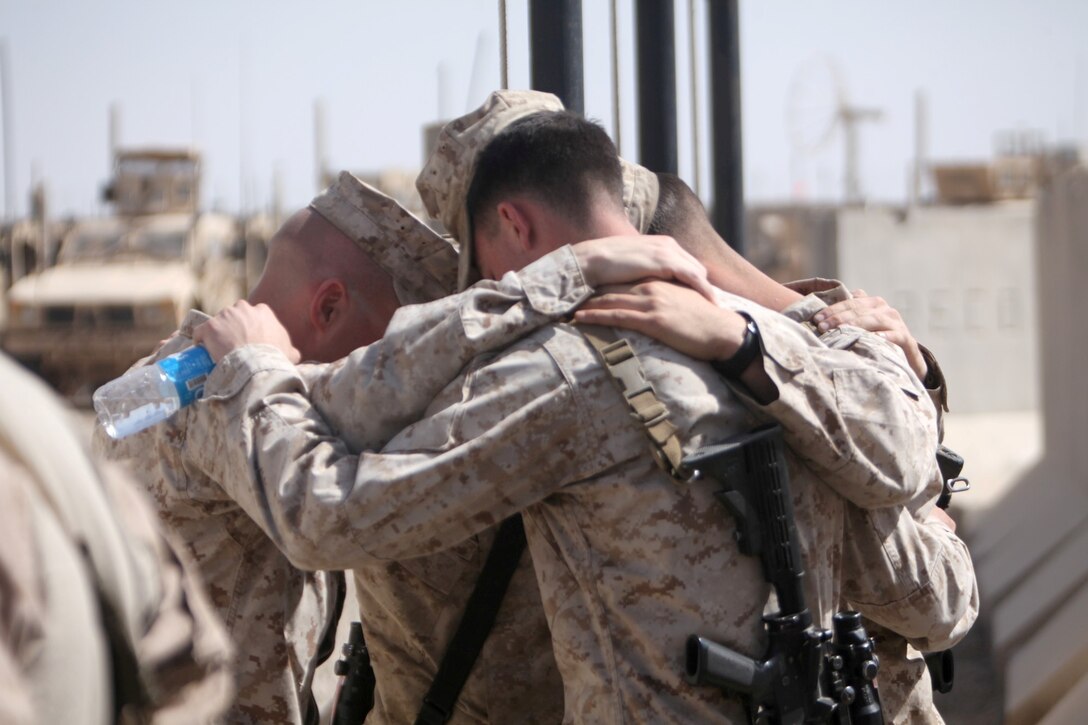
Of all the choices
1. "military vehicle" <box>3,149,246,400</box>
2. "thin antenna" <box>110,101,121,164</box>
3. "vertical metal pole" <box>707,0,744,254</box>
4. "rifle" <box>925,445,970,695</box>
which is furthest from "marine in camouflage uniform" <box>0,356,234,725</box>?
"thin antenna" <box>110,101,121,164</box>

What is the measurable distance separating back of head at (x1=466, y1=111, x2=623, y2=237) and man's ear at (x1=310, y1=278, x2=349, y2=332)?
0.38 m

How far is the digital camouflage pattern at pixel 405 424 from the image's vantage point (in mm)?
1917

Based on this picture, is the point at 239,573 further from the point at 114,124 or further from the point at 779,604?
the point at 114,124

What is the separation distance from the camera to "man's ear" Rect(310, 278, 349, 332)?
240 cm

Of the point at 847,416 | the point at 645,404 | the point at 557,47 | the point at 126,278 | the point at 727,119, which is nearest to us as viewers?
the point at 645,404

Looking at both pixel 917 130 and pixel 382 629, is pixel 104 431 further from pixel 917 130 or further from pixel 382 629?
pixel 917 130

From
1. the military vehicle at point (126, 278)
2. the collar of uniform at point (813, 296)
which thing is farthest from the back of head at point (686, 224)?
the military vehicle at point (126, 278)

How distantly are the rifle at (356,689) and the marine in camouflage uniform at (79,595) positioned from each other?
135 cm

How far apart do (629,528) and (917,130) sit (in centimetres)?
4251

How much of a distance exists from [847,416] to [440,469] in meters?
0.61

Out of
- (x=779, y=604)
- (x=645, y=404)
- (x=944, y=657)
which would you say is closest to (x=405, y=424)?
(x=645, y=404)

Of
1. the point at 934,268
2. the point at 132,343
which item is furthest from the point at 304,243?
the point at 934,268

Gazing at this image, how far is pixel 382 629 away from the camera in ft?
8.09

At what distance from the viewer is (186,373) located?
214 centimetres
